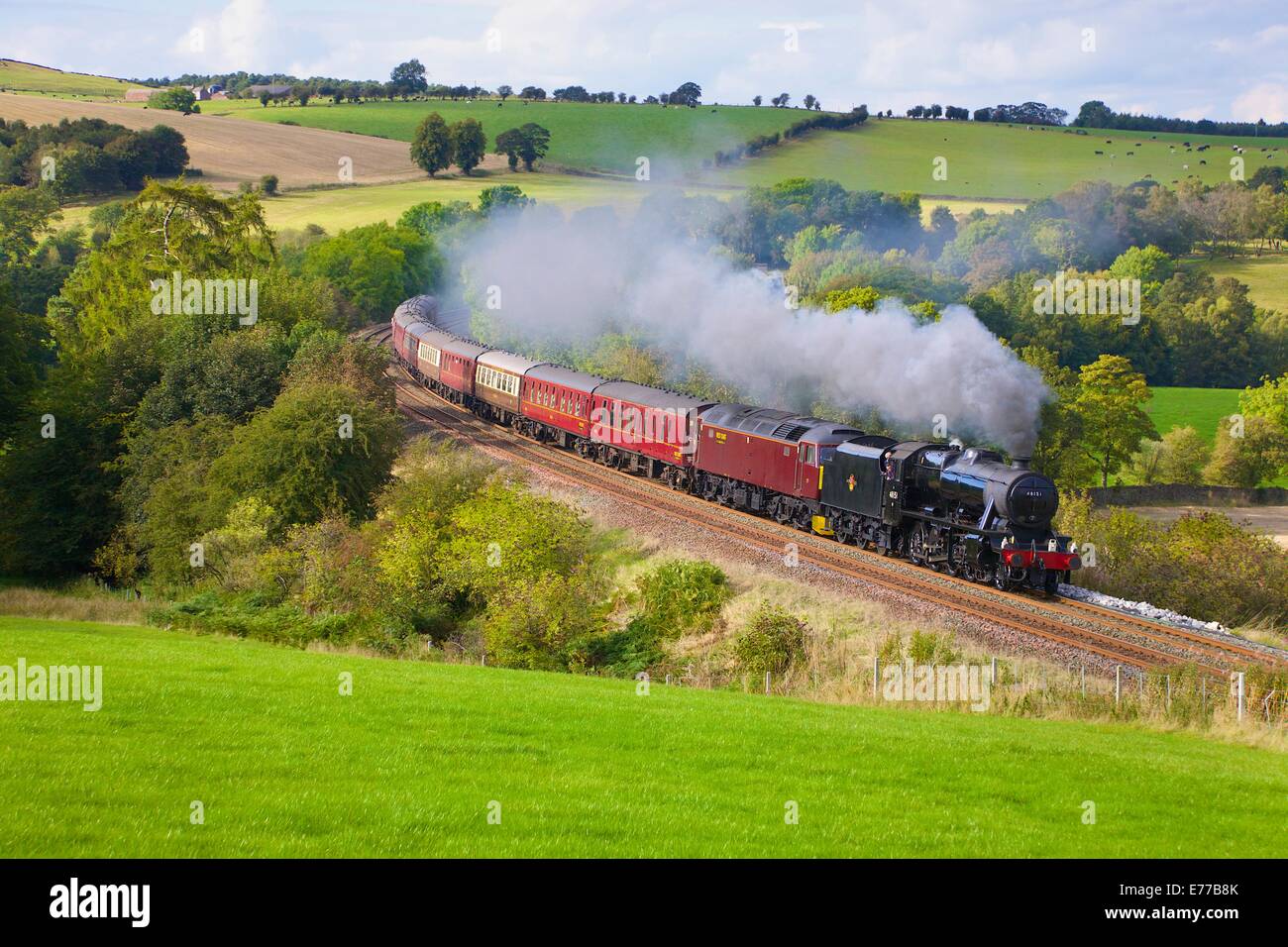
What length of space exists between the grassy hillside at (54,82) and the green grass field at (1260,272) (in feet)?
496

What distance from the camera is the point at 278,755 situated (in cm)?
1263

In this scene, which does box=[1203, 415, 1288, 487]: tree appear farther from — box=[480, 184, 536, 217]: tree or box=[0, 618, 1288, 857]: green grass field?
box=[480, 184, 536, 217]: tree

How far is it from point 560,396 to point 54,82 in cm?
15391

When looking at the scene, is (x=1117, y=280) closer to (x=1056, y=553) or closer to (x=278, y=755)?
(x=1056, y=553)

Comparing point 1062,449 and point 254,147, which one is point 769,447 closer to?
point 1062,449

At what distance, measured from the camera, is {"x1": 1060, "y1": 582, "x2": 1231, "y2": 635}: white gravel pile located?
90.5ft

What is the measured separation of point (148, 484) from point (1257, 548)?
1603 inches

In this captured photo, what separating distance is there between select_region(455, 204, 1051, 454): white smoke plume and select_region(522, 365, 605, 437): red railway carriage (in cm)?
697

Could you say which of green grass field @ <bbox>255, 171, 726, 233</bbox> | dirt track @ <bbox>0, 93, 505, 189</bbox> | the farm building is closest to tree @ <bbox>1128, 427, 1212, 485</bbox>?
green grass field @ <bbox>255, 171, 726, 233</bbox>

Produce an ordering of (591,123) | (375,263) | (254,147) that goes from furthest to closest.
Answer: (591,123), (254,147), (375,263)

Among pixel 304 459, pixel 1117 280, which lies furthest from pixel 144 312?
pixel 1117 280

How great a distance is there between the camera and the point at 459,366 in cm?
6625

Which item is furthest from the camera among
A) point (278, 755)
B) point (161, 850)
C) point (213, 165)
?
point (213, 165)

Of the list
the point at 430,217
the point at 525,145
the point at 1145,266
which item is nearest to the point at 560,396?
the point at 430,217
